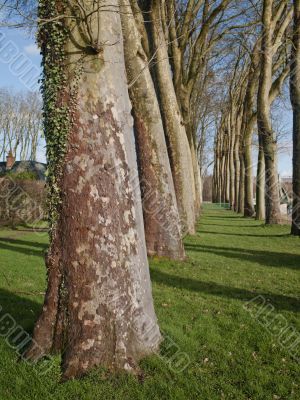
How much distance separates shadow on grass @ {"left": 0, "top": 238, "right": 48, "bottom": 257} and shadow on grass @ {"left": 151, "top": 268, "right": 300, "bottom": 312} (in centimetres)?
447

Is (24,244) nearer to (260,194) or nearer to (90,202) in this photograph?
(90,202)

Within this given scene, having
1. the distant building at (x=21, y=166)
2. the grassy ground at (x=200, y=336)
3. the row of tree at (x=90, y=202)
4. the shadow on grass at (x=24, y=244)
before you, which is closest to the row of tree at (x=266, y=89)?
the grassy ground at (x=200, y=336)

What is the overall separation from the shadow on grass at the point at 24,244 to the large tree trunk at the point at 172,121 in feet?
15.4

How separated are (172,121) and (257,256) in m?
4.81

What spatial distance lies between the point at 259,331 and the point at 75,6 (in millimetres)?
4458

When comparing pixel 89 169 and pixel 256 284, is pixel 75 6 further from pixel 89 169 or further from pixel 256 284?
pixel 256 284

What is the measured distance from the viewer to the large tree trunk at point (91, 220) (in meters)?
3.96

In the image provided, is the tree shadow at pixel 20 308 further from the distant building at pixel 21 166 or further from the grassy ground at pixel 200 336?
the distant building at pixel 21 166

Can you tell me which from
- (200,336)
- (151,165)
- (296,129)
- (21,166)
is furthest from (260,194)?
(21,166)

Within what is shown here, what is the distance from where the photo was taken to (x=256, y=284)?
757cm

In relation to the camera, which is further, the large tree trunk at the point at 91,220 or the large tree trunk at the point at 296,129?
the large tree trunk at the point at 296,129

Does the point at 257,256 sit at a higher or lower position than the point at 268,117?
lower

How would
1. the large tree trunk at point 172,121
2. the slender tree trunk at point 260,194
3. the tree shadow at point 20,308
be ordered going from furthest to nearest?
the slender tree trunk at point 260,194, the large tree trunk at point 172,121, the tree shadow at point 20,308

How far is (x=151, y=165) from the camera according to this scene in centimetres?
942
